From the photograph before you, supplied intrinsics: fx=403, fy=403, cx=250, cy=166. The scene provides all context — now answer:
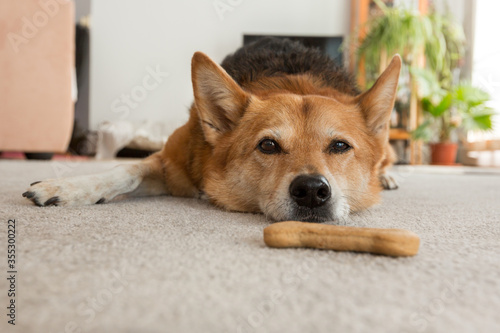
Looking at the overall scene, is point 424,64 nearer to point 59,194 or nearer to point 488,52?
point 488,52

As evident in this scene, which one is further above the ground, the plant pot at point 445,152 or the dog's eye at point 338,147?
the dog's eye at point 338,147

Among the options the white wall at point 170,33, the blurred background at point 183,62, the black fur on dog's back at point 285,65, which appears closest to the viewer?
the black fur on dog's back at point 285,65

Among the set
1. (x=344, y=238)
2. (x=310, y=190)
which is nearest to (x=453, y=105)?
(x=310, y=190)

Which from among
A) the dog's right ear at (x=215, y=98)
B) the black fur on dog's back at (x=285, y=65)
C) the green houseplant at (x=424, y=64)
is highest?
the green houseplant at (x=424, y=64)

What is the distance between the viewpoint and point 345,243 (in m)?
0.99

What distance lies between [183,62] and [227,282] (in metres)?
8.33

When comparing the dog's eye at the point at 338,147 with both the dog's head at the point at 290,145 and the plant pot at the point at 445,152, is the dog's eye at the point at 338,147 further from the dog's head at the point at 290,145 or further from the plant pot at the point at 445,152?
the plant pot at the point at 445,152

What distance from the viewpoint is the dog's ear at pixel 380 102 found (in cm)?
175

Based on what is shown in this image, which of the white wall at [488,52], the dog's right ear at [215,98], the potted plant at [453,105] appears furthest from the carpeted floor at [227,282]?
the white wall at [488,52]

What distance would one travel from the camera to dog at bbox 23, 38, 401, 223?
1.47m

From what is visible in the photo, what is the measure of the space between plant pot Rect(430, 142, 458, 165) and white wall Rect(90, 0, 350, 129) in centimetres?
306

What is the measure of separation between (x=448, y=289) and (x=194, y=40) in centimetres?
853

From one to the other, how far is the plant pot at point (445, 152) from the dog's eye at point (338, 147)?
6.57m

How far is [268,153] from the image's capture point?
1.65 metres
